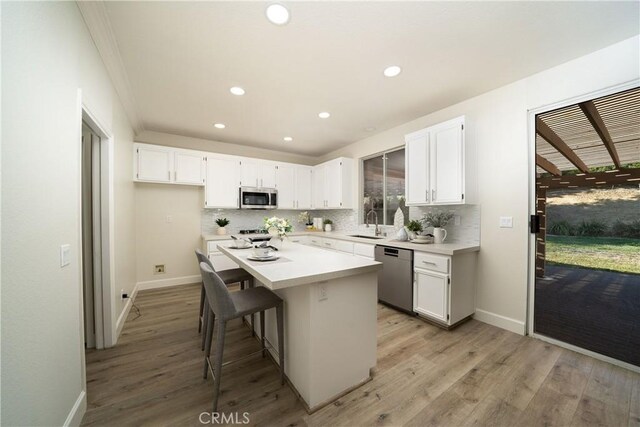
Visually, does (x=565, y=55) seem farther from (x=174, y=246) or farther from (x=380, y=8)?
(x=174, y=246)

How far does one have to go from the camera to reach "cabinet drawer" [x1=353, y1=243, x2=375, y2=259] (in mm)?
3360

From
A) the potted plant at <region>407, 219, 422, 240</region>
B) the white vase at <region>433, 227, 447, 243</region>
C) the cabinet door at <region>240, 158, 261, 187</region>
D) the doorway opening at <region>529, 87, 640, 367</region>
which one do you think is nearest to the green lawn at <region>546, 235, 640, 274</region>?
the doorway opening at <region>529, 87, 640, 367</region>

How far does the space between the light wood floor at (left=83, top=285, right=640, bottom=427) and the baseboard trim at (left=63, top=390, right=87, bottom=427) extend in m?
0.05

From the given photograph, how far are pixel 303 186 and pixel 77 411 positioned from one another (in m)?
4.28

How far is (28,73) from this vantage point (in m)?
1.01

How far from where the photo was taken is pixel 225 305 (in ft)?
5.09

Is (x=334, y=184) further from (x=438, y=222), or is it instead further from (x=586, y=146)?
(x=586, y=146)

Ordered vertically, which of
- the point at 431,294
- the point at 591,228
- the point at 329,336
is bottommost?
the point at 431,294

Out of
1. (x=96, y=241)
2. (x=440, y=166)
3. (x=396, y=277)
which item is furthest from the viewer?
(x=396, y=277)

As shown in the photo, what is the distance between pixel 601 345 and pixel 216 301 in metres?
3.38

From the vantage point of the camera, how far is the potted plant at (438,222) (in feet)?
9.62

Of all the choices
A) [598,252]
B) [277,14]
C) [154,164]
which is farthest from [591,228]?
[154,164]

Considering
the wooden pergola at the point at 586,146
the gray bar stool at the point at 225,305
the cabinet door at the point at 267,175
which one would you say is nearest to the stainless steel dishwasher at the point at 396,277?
the wooden pergola at the point at 586,146

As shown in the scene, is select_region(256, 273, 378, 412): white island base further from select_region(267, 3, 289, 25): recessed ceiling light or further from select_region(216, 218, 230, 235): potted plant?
select_region(216, 218, 230, 235): potted plant
